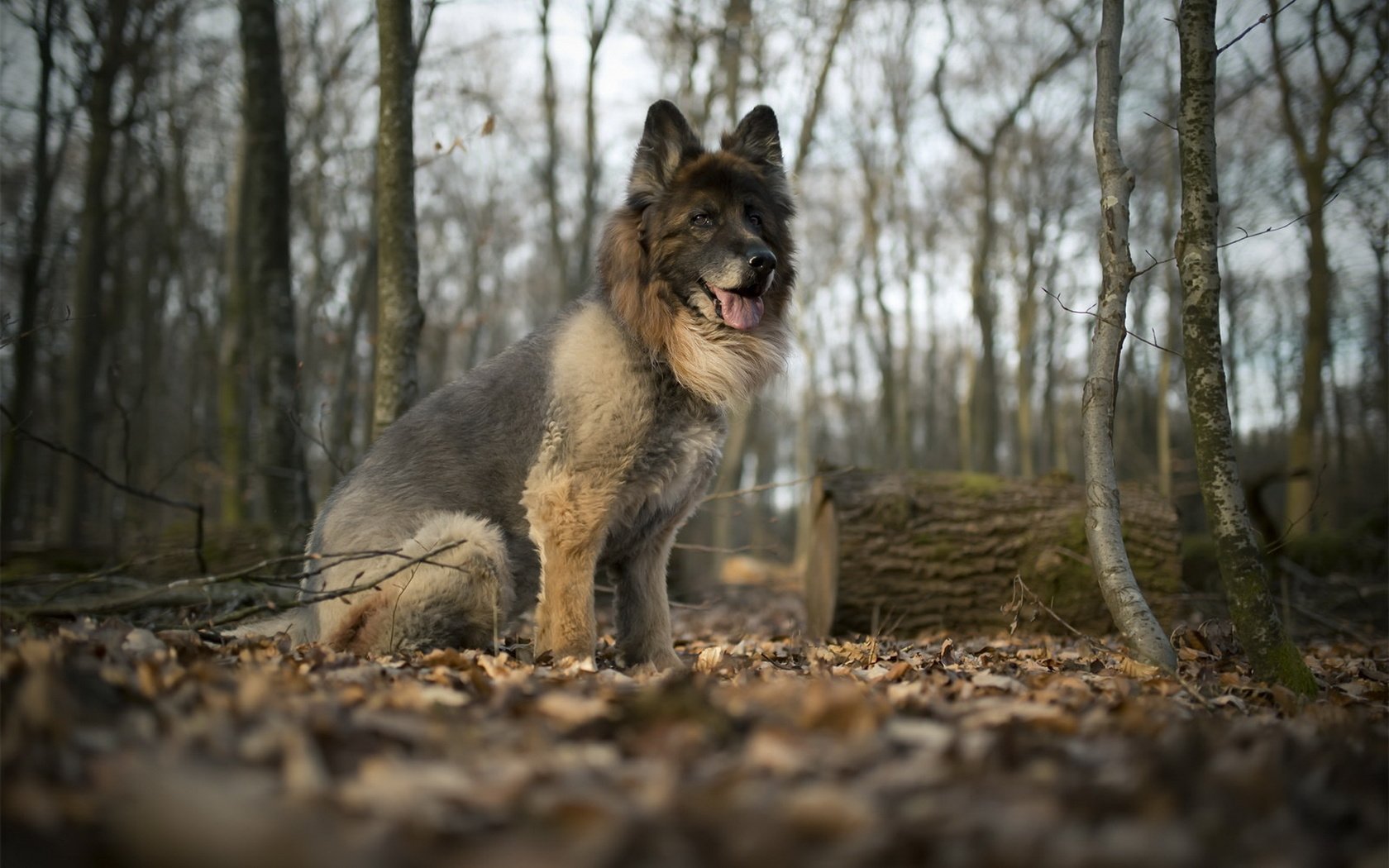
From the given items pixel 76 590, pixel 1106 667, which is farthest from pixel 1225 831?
pixel 76 590

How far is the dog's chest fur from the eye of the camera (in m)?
4.56

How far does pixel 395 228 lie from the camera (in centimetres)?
681

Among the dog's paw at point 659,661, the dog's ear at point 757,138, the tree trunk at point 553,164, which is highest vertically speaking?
the tree trunk at point 553,164

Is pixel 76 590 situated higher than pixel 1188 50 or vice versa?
pixel 1188 50

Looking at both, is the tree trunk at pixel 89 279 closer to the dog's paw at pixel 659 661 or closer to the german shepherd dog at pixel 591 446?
the german shepherd dog at pixel 591 446

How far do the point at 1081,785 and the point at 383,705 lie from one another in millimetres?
1807

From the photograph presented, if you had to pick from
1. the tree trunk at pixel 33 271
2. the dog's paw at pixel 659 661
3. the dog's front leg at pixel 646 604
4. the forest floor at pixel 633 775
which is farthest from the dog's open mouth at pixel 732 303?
the tree trunk at pixel 33 271

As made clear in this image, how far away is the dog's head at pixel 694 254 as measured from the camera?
16.0 ft

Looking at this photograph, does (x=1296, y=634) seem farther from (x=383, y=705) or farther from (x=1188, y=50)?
(x=383, y=705)

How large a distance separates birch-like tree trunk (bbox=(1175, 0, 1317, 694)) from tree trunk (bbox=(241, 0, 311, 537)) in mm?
6775

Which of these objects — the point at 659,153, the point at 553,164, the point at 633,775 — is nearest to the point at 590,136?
the point at 553,164

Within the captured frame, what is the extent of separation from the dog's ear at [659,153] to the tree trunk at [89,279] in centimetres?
942

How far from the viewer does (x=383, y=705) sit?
100 inches

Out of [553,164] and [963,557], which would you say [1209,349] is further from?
[553,164]
